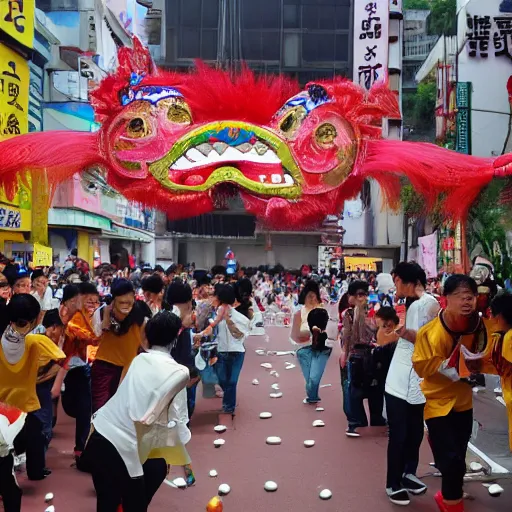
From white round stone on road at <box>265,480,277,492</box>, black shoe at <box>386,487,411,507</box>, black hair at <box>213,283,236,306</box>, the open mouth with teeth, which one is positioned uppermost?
the open mouth with teeth

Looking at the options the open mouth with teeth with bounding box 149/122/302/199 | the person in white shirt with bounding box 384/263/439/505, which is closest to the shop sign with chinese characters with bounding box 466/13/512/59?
the open mouth with teeth with bounding box 149/122/302/199

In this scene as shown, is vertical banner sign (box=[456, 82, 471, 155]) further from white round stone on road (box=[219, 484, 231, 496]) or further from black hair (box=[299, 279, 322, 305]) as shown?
white round stone on road (box=[219, 484, 231, 496])

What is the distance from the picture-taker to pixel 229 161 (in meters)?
5.80

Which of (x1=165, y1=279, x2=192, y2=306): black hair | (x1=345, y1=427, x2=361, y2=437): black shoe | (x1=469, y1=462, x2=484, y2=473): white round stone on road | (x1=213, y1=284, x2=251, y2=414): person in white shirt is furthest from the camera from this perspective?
(x1=213, y1=284, x2=251, y2=414): person in white shirt

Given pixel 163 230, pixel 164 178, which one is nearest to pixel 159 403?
pixel 164 178

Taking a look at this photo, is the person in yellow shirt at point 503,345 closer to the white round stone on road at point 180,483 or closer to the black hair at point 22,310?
the white round stone on road at point 180,483

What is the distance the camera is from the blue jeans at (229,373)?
8164 millimetres

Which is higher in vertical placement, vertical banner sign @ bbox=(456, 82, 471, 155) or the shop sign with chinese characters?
the shop sign with chinese characters

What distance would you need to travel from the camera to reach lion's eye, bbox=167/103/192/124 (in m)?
5.93

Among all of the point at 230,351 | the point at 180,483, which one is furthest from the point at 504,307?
the point at 230,351

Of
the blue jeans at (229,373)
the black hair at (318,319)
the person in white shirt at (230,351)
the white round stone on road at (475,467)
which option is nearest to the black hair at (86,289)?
the person in white shirt at (230,351)

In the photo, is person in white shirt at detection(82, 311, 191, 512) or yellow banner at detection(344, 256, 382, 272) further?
yellow banner at detection(344, 256, 382, 272)

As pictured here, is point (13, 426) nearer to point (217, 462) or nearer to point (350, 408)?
point (217, 462)

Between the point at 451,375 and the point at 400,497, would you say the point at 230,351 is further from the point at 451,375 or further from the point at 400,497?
the point at 451,375
